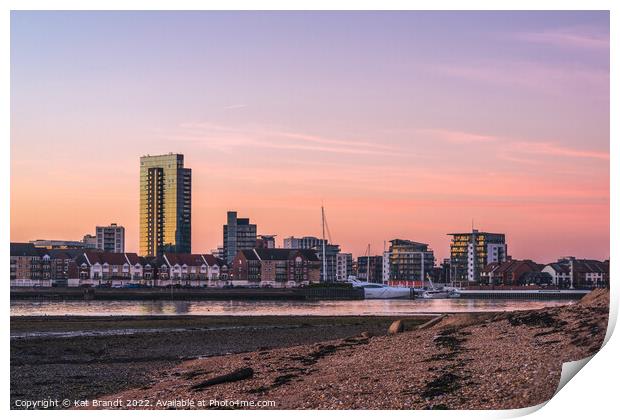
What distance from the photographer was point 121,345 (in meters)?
47.4

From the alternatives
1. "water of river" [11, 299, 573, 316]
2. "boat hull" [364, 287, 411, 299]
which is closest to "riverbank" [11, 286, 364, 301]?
"boat hull" [364, 287, 411, 299]

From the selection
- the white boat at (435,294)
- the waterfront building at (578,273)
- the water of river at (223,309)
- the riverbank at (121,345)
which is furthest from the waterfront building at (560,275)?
the riverbank at (121,345)

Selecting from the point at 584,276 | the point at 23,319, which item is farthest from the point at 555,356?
the point at 584,276

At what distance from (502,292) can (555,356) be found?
15825 centimetres

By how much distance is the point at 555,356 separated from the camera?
87.4 ft

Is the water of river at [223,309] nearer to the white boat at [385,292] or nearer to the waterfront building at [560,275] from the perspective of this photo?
the white boat at [385,292]

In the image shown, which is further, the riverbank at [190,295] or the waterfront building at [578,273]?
the riverbank at [190,295]

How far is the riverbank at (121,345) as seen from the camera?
32.3 m

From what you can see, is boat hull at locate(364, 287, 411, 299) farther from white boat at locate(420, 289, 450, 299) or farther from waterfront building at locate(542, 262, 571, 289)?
waterfront building at locate(542, 262, 571, 289)

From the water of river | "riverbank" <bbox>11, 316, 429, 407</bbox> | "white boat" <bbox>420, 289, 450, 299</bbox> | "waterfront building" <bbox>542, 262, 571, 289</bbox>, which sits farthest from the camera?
"white boat" <bbox>420, 289, 450, 299</bbox>

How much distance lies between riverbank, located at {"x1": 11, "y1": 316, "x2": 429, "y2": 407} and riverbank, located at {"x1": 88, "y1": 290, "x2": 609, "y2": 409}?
1.74 meters

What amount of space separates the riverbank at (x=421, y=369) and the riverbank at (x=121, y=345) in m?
1.74

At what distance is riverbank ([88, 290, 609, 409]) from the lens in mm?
24094
